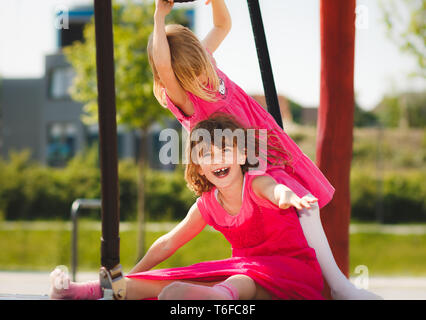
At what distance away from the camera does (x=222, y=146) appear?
121 cm

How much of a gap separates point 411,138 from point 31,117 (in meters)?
12.0

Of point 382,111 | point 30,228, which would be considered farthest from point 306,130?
point 382,111

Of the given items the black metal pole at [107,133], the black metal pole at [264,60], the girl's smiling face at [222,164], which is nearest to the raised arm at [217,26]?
the black metal pole at [264,60]

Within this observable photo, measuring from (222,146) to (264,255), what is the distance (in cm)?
27

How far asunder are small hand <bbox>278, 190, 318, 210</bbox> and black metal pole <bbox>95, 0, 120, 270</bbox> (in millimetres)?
322

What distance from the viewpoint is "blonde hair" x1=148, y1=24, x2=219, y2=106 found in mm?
1258

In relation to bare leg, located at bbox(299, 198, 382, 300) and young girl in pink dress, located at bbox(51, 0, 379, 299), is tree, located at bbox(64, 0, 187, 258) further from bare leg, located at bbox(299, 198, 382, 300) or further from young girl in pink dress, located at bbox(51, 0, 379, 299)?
bare leg, located at bbox(299, 198, 382, 300)

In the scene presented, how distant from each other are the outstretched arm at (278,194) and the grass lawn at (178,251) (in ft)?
16.2

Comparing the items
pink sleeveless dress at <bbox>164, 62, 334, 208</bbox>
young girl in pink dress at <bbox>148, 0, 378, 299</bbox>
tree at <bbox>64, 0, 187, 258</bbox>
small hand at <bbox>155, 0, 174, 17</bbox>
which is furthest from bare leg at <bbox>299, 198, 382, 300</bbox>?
tree at <bbox>64, 0, 187, 258</bbox>

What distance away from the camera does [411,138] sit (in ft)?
36.9

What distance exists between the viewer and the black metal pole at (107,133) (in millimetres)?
1007

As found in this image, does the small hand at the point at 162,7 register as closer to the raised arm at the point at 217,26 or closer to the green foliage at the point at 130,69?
the raised arm at the point at 217,26

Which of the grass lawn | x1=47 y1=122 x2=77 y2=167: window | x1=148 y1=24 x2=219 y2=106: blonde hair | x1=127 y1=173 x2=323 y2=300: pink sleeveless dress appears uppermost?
x1=47 y1=122 x2=77 y2=167: window

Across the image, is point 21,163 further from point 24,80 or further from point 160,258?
point 160,258
